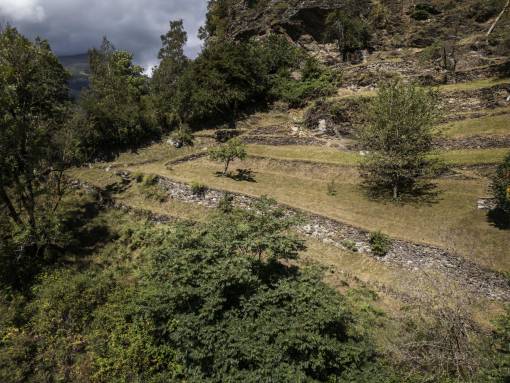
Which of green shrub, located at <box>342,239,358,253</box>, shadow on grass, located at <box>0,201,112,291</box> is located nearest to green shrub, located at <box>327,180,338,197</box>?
green shrub, located at <box>342,239,358,253</box>

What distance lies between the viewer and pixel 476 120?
32.6 metres

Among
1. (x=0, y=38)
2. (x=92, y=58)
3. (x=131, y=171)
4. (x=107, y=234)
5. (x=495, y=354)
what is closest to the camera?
(x=495, y=354)

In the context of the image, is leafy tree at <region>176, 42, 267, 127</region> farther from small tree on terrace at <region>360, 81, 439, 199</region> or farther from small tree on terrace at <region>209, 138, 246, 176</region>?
small tree on terrace at <region>360, 81, 439, 199</region>

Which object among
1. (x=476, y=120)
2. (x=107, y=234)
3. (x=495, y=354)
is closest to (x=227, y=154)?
(x=107, y=234)

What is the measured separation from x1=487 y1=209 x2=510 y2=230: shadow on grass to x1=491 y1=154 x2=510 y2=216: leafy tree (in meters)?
1.04

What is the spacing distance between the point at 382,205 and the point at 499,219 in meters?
7.27

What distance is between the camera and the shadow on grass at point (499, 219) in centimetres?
2011

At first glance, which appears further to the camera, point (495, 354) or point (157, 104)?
point (157, 104)

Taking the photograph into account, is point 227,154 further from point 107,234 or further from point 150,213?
point 107,234

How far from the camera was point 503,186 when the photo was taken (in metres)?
19.4

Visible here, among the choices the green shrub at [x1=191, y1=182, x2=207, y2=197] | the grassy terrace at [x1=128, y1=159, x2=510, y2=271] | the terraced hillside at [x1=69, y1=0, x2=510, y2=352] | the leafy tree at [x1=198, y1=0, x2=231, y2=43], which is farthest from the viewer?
the leafy tree at [x1=198, y1=0, x2=231, y2=43]

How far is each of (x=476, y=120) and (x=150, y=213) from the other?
33.1 metres

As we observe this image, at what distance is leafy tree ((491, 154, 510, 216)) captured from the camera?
1880 centimetres

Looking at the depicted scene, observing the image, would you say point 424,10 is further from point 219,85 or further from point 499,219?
point 499,219
